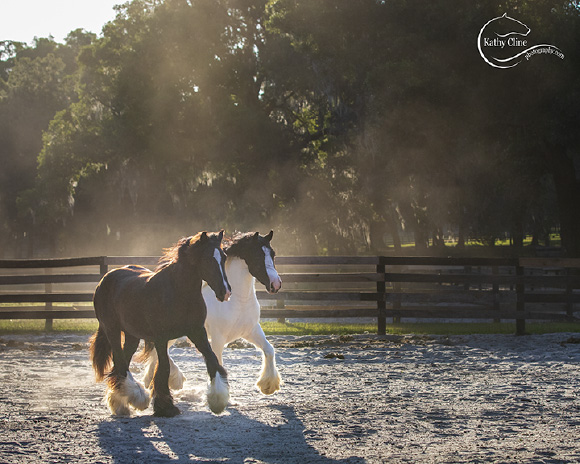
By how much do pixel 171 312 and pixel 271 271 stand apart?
1.08 meters

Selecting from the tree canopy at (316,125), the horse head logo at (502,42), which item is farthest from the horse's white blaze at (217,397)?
the horse head logo at (502,42)

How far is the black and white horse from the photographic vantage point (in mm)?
6828

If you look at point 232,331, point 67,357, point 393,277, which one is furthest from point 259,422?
point 393,277

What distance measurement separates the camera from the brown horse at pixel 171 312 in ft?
19.7

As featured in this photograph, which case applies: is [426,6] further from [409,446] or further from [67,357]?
[409,446]

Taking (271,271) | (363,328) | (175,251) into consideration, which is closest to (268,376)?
(271,271)

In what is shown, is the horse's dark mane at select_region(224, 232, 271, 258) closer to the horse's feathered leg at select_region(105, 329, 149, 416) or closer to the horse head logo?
the horse's feathered leg at select_region(105, 329, 149, 416)

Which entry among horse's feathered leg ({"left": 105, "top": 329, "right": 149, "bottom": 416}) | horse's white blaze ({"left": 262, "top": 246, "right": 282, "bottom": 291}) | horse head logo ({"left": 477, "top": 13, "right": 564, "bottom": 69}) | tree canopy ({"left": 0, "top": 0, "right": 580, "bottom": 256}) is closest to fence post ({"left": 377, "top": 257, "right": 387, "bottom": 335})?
horse's white blaze ({"left": 262, "top": 246, "right": 282, "bottom": 291})

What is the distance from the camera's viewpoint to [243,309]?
697 centimetres

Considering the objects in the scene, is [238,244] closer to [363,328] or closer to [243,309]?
[243,309]

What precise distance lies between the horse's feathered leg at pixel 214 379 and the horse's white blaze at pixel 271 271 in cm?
82

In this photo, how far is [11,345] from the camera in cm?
1152

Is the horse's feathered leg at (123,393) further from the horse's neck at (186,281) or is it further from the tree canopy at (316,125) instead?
the tree canopy at (316,125)

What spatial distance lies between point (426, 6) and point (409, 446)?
17.5 m
